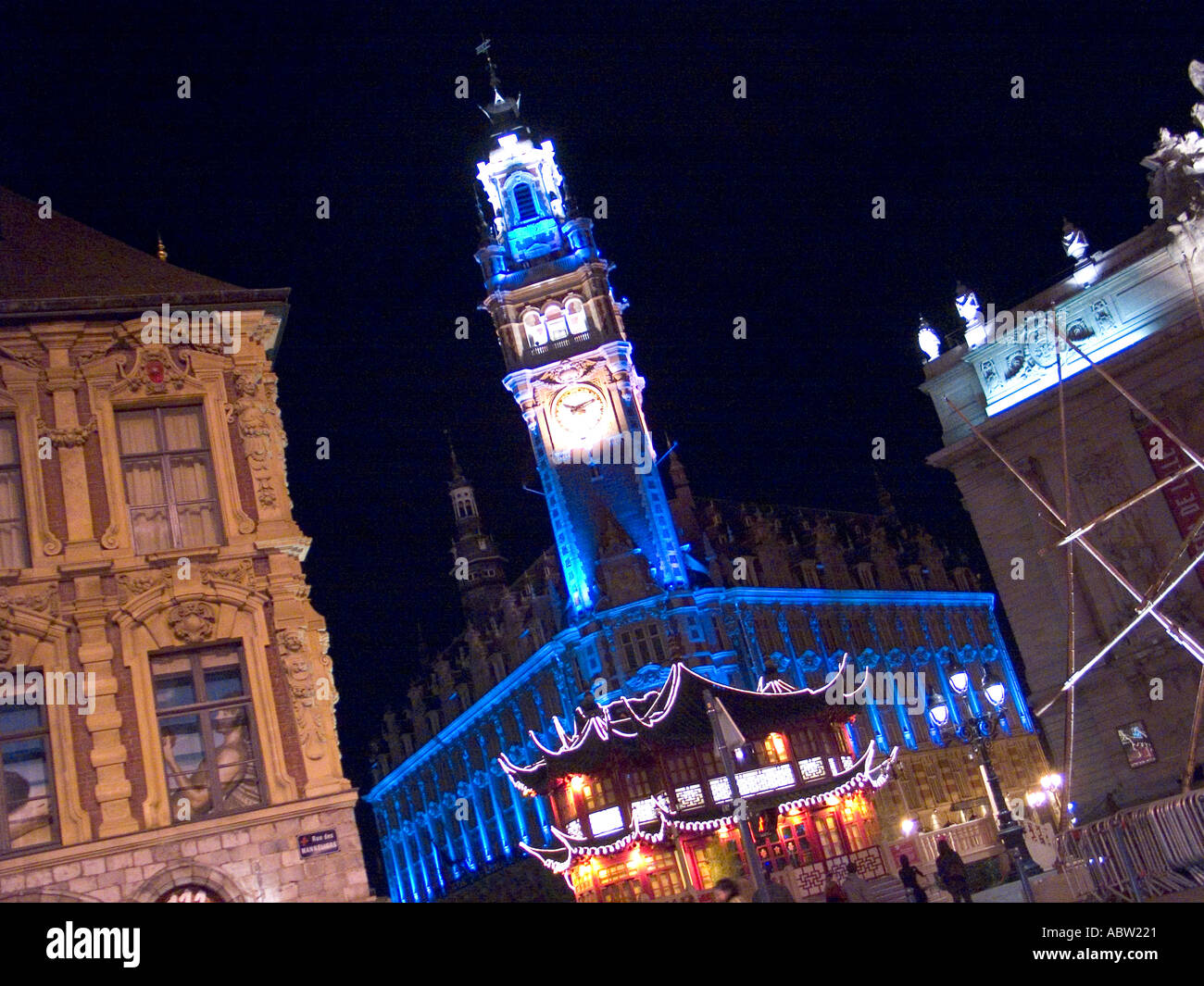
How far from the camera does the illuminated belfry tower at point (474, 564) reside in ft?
270

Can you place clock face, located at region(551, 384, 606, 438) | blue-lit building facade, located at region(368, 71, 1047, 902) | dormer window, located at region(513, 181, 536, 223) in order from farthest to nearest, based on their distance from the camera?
dormer window, located at region(513, 181, 536, 223) < clock face, located at region(551, 384, 606, 438) < blue-lit building facade, located at region(368, 71, 1047, 902)

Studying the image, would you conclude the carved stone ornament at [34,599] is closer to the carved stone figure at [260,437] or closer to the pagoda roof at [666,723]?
the carved stone figure at [260,437]

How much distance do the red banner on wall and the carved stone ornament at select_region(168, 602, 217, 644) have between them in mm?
30510

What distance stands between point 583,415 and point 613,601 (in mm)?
9653

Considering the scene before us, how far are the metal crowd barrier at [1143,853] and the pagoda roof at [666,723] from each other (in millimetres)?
24419

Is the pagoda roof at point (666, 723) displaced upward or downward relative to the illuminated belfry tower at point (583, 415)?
downward

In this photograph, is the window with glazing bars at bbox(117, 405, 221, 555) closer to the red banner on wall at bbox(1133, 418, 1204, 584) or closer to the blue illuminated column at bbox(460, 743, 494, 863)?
the red banner on wall at bbox(1133, 418, 1204, 584)

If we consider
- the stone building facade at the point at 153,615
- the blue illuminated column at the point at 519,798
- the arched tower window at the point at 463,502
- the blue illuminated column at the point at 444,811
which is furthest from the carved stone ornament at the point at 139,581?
the arched tower window at the point at 463,502

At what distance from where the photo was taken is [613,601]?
59562 millimetres

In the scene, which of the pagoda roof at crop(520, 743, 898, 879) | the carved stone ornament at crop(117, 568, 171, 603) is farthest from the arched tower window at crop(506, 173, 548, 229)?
the carved stone ornament at crop(117, 568, 171, 603)

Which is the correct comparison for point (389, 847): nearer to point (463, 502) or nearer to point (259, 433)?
point (463, 502)

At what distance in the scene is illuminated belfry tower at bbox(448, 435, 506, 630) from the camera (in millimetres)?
82438

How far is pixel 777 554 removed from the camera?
230ft

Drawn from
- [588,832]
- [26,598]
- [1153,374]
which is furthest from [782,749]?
[26,598]
